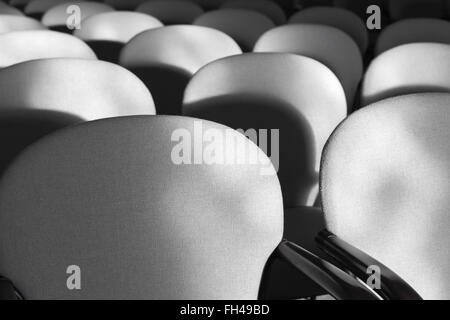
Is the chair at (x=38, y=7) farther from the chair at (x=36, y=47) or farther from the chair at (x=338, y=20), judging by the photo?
the chair at (x=36, y=47)

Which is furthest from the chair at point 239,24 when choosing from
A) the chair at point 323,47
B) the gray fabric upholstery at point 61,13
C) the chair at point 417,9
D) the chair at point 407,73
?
the chair at point 417,9

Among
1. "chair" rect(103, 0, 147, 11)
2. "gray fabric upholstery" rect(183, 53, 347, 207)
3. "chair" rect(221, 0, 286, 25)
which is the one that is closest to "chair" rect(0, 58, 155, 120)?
"gray fabric upholstery" rect(183, 53, 347, 207)

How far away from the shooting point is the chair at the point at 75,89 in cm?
147

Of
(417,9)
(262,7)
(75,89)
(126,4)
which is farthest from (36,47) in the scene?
(417,9)

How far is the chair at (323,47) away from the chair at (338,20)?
888 millimetres

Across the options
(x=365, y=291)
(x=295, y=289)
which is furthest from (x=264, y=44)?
(x=365, y=291)

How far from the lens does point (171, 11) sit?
12.1 ft

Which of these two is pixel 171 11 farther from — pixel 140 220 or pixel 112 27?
pixel 140 220

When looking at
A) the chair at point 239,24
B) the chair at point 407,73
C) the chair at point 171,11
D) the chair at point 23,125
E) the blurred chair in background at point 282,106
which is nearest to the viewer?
the chair at point 23,125

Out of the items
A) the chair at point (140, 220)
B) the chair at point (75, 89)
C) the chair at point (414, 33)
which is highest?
the chair at point (414, 33)

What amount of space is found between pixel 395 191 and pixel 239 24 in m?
2.06

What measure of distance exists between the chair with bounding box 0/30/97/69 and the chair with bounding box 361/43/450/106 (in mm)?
1026

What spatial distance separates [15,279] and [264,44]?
167 cm
